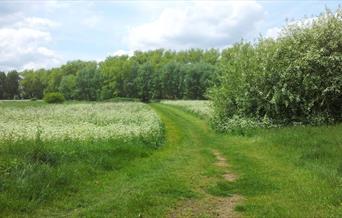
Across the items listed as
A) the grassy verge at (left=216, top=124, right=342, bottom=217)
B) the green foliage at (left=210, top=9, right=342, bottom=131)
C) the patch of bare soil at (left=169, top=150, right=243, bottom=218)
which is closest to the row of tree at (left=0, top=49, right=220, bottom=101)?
the green foliage at (left=210, top=9, right=342, bottom=131)

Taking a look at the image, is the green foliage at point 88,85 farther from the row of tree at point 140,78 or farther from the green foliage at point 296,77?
the green foliage at point 296,77

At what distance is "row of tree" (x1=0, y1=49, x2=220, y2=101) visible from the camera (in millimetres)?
120312

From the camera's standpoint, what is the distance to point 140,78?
425 ft

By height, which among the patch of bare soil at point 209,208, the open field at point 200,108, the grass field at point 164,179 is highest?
the open field at point 200,108

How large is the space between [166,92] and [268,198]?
383 feet

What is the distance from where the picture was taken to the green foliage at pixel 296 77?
93.5ft

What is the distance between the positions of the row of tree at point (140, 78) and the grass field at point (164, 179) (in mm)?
81764

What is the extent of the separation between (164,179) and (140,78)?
115 meters

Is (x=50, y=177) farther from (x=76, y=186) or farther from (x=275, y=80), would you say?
(x=275, y=80)

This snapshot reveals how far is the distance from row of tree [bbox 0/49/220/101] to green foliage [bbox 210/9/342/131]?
69.8 metres

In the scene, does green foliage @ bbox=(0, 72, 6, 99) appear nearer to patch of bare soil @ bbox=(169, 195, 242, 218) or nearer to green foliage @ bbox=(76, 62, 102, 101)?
green foliage @ bbox=(76, 62, 102, 101)

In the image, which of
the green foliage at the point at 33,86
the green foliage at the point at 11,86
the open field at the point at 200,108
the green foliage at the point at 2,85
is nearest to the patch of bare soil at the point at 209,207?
the open field at the point at 200,108

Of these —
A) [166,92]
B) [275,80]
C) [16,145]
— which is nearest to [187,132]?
[275,80]

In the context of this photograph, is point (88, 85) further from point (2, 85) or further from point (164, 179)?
point (164, 179)
